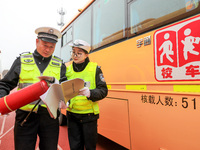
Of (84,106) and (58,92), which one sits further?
(84,106)

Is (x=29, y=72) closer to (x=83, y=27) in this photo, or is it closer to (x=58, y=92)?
(x=58, y=92)

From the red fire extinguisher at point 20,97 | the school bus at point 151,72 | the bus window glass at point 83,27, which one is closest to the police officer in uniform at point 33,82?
the red fire extinguisher at point 20,97

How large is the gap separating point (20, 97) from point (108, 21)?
2078mm

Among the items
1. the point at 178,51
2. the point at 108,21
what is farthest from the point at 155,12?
the point at 108,21

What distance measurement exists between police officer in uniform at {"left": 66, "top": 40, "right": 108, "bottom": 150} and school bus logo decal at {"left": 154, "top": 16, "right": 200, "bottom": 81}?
2.32 feet

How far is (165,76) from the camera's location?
171 cm

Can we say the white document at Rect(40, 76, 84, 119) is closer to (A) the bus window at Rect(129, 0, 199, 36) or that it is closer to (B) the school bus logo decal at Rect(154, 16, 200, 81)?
(B) the school bus logo decal at Rect(154, 16, 200, 81)

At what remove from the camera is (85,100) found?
6.13 ft

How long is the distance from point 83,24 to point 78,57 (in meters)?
1.93

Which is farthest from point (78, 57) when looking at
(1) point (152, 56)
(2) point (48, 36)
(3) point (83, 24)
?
(3) point (83, 24)

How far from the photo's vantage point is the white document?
1.15 m

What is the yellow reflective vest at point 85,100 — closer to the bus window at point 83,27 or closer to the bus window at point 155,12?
the bus window at point 155,12

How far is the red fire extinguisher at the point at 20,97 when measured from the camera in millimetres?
1203

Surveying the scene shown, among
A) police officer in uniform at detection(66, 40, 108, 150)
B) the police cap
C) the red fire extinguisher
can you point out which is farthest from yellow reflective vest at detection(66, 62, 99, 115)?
the red fire extinguisher
